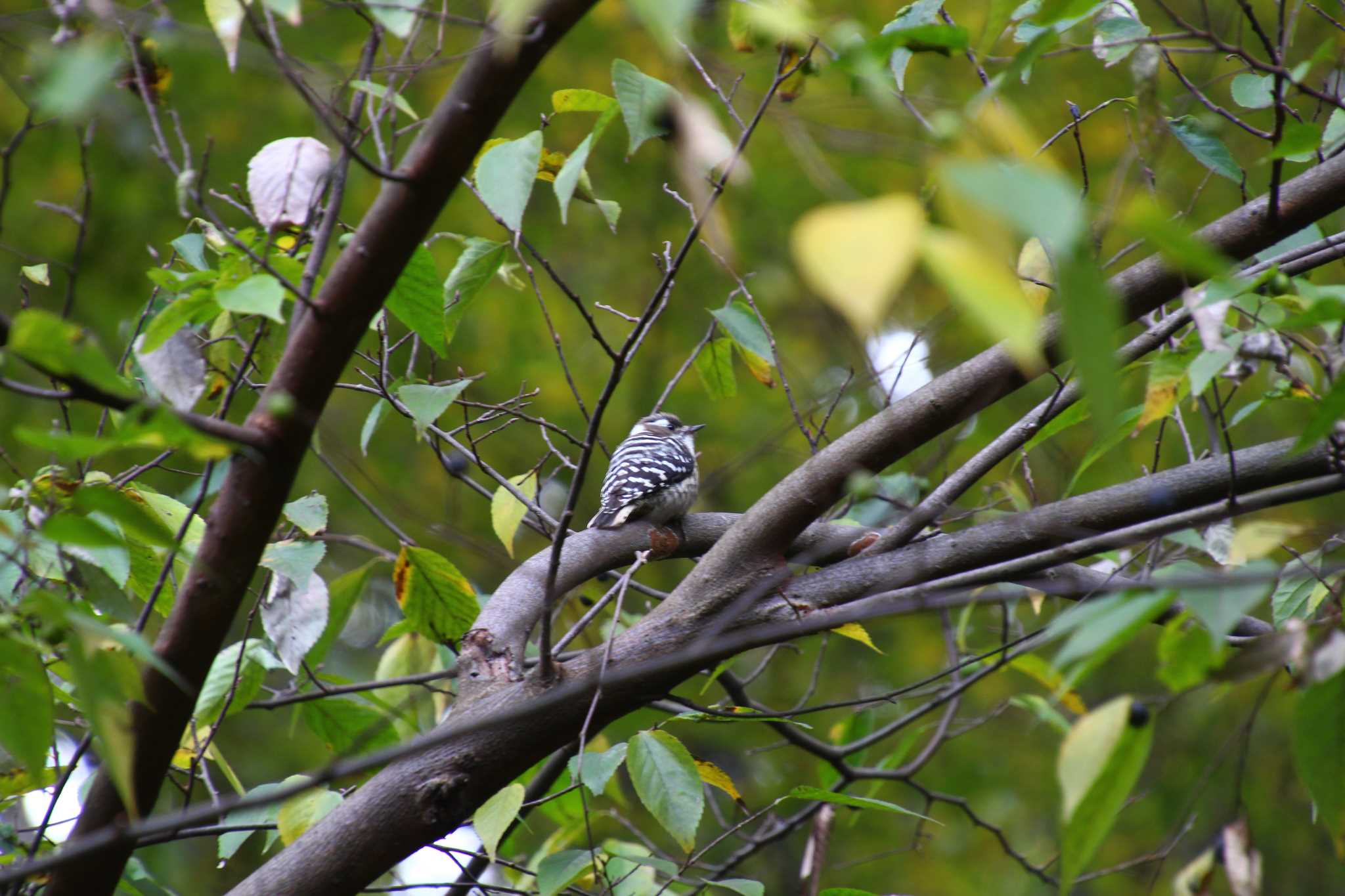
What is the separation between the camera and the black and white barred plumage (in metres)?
4.34

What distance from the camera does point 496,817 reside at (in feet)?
6.92

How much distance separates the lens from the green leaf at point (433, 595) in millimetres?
2457

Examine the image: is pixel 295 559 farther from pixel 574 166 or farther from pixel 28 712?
pixel 574 166

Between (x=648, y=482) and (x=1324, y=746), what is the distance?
3.23 metres

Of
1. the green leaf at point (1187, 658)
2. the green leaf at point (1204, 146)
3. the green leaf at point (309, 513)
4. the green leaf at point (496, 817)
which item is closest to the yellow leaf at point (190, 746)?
the green leaf at point (309, 513)

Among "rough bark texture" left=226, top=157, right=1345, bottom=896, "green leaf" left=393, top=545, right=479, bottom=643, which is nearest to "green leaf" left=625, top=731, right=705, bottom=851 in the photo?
"rough bark texture" left=226, top=157, right=1345, bottom=896

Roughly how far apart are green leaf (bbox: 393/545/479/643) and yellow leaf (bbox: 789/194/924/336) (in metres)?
1.79

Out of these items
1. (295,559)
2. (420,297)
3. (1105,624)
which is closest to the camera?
(1105,624)

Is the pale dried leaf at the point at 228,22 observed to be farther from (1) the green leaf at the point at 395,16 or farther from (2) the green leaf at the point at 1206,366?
(2) the green leaf at the point at 1206,366

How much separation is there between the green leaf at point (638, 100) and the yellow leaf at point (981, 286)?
3.22 ft

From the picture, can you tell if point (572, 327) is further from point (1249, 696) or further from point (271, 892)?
point (271, 892)

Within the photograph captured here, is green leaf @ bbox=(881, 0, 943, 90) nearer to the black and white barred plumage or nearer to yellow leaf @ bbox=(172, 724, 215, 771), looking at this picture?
the black and white barred plumage

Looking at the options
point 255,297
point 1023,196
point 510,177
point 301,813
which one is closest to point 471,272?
point 510,177

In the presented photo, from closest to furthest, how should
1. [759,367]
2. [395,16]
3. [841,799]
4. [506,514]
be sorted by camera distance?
[395,16] → [841,799] → [506,514] → [759,367]
